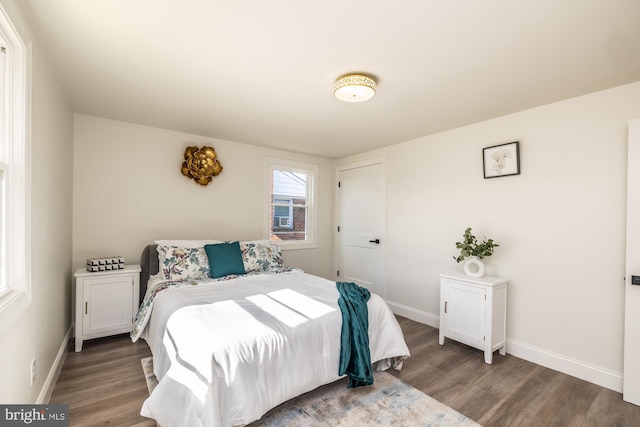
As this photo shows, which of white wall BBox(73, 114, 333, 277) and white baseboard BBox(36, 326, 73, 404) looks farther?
white wall BBox(73, 114, 333, 277)

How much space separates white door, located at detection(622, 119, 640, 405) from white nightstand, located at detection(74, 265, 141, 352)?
165 inches

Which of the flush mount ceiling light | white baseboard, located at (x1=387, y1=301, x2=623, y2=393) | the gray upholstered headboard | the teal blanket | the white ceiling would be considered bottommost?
white baseboard, located at (x1=387, y1=301, x2=623, y2=393)

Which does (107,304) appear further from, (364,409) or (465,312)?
(465,312)

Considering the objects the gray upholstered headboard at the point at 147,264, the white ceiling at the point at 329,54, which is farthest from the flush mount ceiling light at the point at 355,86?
the gray upholstered headboard at the point at 147,264

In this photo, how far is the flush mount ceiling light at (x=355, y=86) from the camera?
2139 millimetres

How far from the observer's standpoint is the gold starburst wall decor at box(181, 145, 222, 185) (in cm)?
361

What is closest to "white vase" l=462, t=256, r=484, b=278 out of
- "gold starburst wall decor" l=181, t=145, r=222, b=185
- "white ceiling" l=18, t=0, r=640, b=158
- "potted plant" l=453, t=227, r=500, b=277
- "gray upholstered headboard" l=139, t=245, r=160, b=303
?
"potted plant" l=453, t=227, r=500, b=277

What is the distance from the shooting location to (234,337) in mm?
1739

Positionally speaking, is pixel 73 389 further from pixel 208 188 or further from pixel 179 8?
pixel 179 8

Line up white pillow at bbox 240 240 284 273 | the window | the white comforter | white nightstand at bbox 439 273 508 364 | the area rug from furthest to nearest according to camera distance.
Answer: the window
white pillow at bbox 240 240 284 273
white nightstand at bbox 439 273 508 364
the area rug
the white comforter

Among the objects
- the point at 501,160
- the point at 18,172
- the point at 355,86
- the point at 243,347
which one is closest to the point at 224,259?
the point at 243,347

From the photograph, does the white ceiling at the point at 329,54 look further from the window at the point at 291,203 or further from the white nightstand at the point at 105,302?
the white nightstand at the point at 105,302

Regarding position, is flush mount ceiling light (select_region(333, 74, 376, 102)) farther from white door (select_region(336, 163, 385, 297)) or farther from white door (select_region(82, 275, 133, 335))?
white door (select_region(82, 275, 133, 335))

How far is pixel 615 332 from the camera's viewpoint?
2.32 meters
